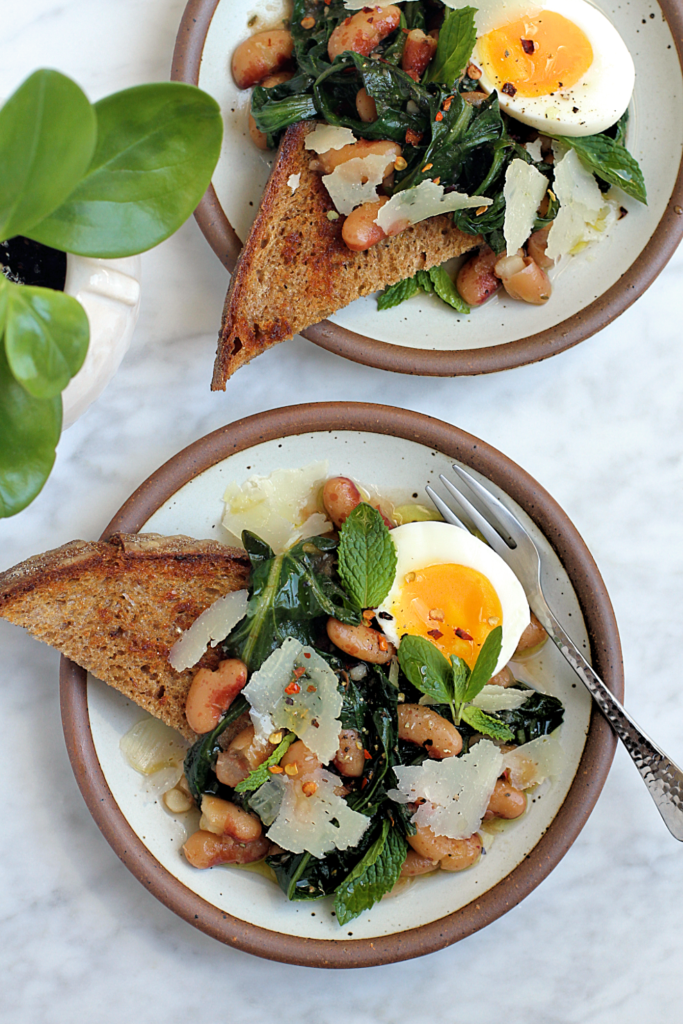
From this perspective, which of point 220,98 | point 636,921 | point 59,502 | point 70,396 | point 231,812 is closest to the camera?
point 70,396

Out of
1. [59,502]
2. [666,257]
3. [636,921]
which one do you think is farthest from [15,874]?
[666,257]

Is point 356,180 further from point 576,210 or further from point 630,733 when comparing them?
point 630,733

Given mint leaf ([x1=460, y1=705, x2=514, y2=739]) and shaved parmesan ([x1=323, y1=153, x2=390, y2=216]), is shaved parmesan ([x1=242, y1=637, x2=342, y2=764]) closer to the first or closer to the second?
mint leaf ([x1=460, y1=705, x2=514, y2=739])

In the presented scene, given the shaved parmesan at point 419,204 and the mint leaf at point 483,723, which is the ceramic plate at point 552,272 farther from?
the mint leaf at point 483,723

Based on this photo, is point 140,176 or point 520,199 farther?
point 520,199

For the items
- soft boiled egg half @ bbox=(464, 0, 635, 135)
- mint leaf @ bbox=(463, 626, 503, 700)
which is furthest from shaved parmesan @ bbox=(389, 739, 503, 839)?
soft boiled egg half @ bbox=(464, 0, 635, 135)

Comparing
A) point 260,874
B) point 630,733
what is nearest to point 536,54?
point 630,733

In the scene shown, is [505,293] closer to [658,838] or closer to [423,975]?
[658,838]

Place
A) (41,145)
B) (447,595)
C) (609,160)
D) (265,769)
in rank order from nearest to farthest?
(41,145), (265,769), (447,595), (609,160)

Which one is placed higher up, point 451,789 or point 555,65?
point 555,65
